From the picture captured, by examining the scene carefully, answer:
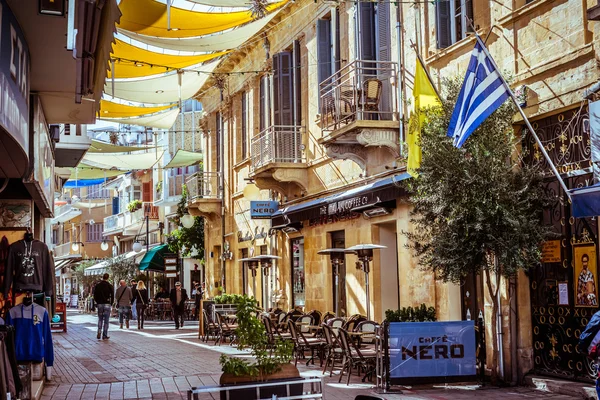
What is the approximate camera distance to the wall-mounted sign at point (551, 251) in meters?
12.7

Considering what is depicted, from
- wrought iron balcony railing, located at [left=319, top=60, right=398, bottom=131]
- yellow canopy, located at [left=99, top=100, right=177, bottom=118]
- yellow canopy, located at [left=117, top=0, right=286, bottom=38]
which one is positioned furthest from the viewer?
yellow canopy, located at [left=99, top=100, right=177, bottom=118]

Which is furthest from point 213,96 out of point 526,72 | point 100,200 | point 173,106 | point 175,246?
point 100,200

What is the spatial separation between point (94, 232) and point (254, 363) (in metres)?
70.0

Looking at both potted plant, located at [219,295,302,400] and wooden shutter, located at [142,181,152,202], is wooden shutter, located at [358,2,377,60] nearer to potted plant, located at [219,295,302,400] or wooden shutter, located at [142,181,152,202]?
potted plant, located at [219,295,302,400]

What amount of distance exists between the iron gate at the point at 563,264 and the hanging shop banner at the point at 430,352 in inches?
51.2

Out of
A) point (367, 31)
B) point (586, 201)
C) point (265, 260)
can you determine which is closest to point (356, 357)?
point (586, 201)

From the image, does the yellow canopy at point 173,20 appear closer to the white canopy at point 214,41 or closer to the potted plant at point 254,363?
the white canopy at point 214,41

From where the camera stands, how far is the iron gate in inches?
474

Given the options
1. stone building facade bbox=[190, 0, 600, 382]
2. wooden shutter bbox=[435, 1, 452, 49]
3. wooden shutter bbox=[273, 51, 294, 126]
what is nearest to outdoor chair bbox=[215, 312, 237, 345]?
stone building facade bbox=[190, 0, 600, 382]

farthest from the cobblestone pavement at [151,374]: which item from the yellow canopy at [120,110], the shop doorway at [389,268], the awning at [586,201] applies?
the yellow canopy at [120,110]

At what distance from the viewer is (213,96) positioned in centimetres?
3428

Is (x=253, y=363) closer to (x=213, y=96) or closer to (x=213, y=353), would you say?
(x=213, y=353)

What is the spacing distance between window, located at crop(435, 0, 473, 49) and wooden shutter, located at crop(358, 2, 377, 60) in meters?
3.15

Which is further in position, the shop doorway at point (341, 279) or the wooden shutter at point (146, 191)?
the wooden shutter at point (146, 191)
